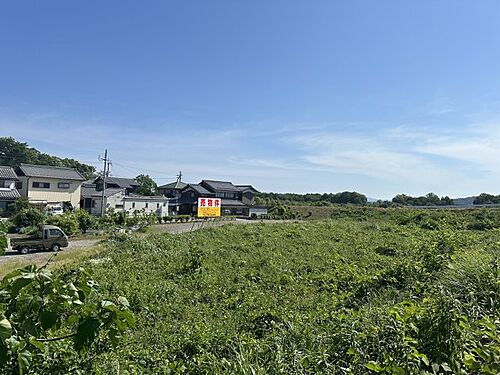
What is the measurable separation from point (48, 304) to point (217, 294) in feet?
18.4

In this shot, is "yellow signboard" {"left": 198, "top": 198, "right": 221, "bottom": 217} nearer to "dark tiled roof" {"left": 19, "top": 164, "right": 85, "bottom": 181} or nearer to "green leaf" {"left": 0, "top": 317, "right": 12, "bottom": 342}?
"dark tiled roof" {"left": 19, "top": 164, "right": 85, "bottom": 181}

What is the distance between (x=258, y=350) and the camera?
3076mm

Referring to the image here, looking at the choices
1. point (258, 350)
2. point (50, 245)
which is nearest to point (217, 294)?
point (258, 350)

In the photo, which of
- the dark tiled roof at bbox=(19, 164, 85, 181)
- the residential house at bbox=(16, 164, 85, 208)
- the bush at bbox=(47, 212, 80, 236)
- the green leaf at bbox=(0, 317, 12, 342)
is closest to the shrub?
the bush at bbox=(47, 212, 80, 236)

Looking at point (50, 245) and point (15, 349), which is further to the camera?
point (50, 245)

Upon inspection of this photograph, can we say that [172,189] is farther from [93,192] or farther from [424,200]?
[424,200]

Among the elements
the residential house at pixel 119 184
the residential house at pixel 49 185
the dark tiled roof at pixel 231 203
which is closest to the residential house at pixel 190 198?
the dark tiled roof at pixel 231 203

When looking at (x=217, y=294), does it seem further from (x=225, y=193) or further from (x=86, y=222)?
(x=225, y=193)

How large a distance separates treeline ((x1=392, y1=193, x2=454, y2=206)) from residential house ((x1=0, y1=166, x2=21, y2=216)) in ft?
137

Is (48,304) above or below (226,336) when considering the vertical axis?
above

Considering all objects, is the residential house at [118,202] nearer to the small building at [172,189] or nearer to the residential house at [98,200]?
the residential house at [98,200]

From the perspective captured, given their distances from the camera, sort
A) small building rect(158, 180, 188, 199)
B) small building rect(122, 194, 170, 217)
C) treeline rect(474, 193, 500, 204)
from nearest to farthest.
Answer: small building rect(122, 194, 170, 217), treeline rect(474, 193, 500, 204), small building rect(158, 180, 188, 199)

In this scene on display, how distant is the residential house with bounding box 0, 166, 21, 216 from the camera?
2482cm

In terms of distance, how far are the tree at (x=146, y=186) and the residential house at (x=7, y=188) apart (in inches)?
678
